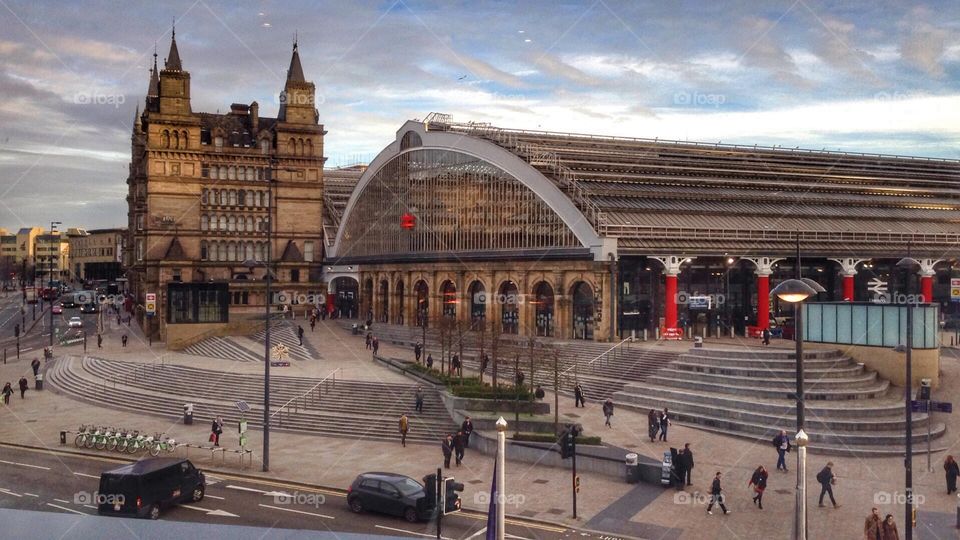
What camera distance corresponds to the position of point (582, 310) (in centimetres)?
6378

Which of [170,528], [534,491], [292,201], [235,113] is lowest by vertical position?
[534,491]

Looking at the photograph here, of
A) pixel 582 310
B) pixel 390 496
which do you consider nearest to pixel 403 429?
pixel 390 496

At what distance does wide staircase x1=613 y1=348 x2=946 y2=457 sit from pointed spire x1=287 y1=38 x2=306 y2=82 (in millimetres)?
62771

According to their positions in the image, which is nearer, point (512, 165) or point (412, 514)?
point (412, 514)

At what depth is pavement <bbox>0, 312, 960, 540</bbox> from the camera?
87.8 ft

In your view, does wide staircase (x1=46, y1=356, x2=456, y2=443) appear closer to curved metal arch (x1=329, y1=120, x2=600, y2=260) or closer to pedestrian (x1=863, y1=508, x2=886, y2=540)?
curved metal arch (x1=329, y1=120, x2=600, y2=260)

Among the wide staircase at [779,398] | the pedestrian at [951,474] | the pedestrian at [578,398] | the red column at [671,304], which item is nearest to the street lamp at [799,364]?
the pedestrian at [951,474]

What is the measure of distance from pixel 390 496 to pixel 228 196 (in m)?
71.6

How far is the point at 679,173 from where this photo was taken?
75500 mm

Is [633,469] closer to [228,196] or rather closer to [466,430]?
[466,430]

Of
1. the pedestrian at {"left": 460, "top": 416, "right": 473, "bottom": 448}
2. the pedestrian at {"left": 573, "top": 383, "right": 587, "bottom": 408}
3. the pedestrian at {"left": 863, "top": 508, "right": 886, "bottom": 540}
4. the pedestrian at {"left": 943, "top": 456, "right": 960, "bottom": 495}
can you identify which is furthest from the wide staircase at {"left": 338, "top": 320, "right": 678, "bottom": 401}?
the pedestrian at {"left": 863, "top": 508, "right": 886, "bottom": 540}

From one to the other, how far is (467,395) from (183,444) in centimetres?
1399

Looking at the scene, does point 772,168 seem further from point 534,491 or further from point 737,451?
point 534,491

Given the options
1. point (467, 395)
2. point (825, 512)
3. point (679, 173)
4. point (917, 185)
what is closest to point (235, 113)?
point (679, 173)
